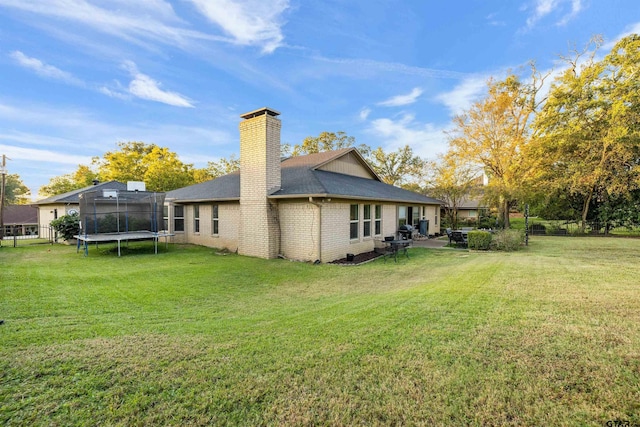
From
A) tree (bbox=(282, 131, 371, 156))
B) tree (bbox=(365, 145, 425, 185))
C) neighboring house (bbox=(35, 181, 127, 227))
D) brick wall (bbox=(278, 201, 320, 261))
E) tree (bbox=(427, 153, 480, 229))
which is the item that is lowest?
brick wall (bbox=(278, 201, 320, 261))

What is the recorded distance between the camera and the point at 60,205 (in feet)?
55.0

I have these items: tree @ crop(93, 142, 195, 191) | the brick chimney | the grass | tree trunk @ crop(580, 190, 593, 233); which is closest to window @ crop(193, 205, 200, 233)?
the brick chimney

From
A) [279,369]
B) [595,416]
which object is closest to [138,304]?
[279,369]

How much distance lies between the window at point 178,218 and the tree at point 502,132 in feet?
67.2

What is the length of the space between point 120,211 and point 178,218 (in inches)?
98.8

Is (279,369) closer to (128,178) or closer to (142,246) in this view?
(142,246)

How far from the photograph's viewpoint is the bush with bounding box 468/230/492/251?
12.5 meters

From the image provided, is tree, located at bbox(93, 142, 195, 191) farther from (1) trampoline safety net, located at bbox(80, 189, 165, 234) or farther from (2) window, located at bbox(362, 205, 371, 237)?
(2) window, located at bbox(362, 205, 371, 237)

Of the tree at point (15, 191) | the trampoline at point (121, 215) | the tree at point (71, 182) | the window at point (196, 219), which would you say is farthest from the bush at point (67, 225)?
the tree at point (15, 191)

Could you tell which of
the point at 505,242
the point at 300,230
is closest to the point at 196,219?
the point at 300,230

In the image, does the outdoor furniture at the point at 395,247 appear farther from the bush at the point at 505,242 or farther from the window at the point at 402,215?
the bush at the point at 505,242

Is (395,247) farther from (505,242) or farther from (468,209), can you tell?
(468,209)

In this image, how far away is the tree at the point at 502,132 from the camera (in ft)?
67.4

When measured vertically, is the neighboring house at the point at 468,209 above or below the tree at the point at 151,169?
below
